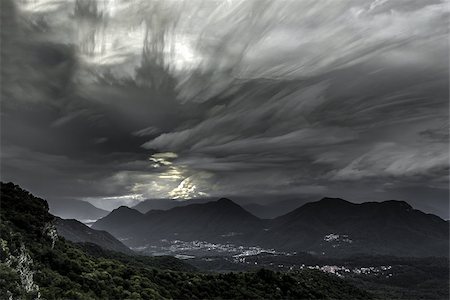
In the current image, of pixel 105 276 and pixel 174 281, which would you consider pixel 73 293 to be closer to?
pixel 105 276

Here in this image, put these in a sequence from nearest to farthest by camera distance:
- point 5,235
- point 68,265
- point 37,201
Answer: point 5,235 → point 68,265 → point 37,201

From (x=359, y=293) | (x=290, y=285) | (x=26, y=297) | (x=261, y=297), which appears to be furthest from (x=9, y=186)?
(x=359, y=293)

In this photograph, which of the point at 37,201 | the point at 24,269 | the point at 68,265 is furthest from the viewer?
the point at 37,201

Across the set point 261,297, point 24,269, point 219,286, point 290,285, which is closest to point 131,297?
point 24,269

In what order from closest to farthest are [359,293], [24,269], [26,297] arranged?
[26,297] < [24,269] < [359,293]

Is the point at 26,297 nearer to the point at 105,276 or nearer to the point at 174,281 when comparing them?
the point at 105,276

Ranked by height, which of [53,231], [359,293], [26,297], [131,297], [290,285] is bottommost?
[359,293]

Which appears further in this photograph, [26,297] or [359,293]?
[359,293]

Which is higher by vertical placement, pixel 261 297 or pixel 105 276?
pixel 105 276

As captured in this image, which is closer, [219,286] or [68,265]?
[68,265]
